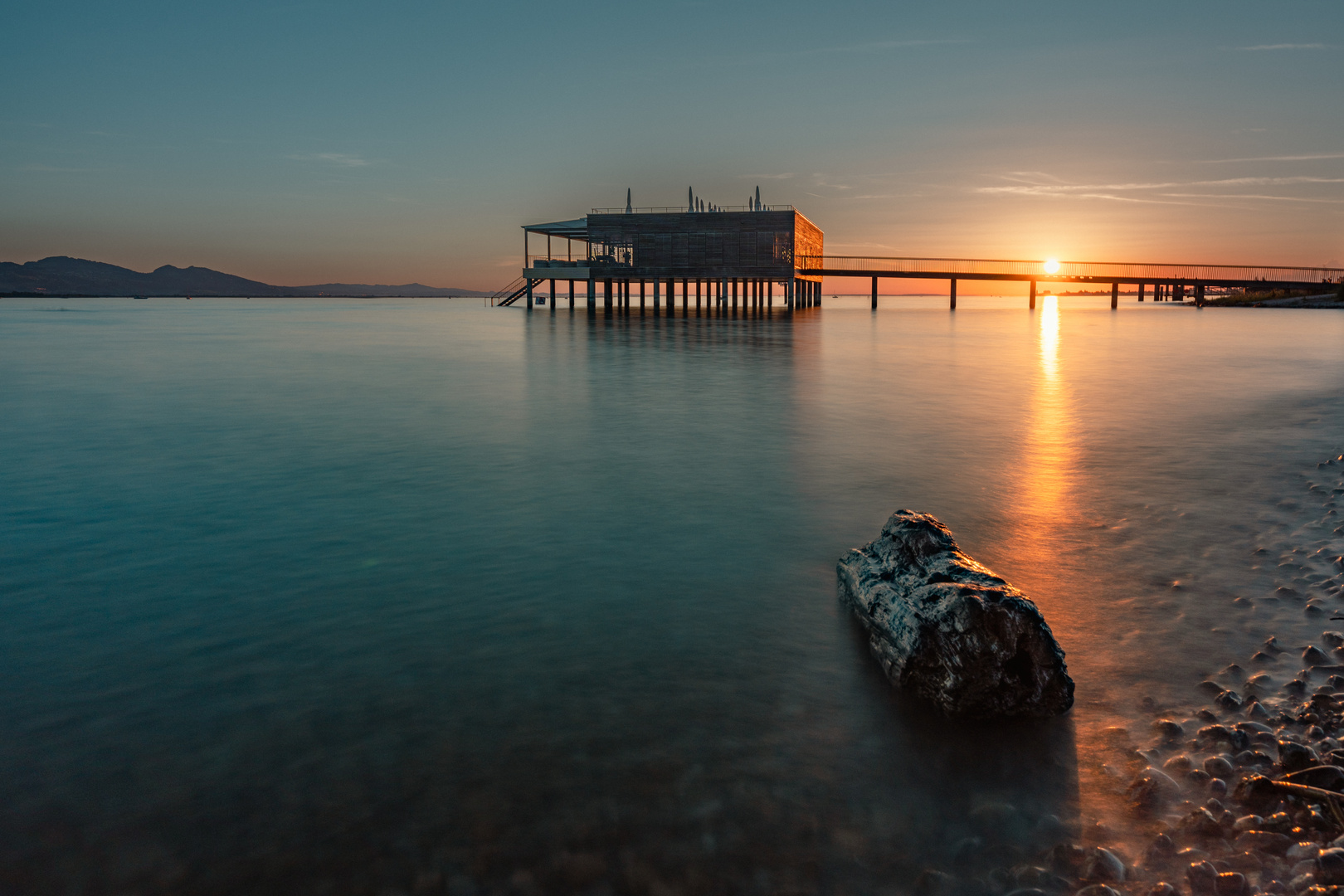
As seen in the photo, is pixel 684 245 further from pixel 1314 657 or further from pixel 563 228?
pixel 1314 657

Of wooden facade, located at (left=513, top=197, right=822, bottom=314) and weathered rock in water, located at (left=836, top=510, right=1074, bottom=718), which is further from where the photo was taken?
wooden facade, located at (left=513, top=197, right=822, bottom=314)

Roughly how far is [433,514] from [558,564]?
8.34 ft

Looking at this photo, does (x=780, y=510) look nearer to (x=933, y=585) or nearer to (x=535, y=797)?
(x=933, y=585)

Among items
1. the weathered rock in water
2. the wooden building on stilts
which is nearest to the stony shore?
the weathered rock in water

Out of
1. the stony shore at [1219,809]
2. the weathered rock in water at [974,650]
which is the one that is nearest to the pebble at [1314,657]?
the stony shore at [1219,809]

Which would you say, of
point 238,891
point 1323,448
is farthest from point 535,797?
point 1323,448

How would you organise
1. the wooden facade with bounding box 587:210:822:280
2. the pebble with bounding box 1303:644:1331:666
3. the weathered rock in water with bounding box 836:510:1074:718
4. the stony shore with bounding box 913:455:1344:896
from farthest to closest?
the wooden facade with bounding box 587:210:822:280 < the pebble with bounding box 1303:644:1331:666 < the weathered rock in water with bounding box 836:510:1074:718 < the stony shore with bounding box 913:455:1344:896

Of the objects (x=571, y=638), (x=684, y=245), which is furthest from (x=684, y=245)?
(x=571, y=638)

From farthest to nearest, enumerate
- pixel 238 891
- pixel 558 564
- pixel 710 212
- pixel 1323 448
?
1. pixel 710 212
2. pixel 1323 448
3. pixel 558 564
4. pixel 238 891

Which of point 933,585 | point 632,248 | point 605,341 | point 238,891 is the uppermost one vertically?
point 632,248

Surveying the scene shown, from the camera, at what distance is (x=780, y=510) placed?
32.4 feet

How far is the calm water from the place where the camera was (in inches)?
155

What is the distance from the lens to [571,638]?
618 cm

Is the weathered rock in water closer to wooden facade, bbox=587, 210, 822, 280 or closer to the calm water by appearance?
the calm water
